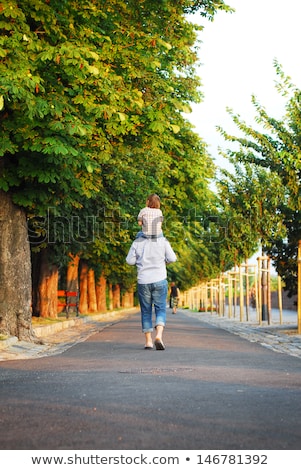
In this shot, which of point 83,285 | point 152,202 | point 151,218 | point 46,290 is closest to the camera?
point 151,218

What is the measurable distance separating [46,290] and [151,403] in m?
24.0

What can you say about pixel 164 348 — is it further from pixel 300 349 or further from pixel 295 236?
pixel 295 236

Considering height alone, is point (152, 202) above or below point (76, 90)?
below

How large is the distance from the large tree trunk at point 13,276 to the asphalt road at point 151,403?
5.16 meters

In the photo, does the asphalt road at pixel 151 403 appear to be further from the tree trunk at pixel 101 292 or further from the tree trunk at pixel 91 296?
the tree trunk at pixel 101 292

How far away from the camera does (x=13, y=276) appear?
56.2ft

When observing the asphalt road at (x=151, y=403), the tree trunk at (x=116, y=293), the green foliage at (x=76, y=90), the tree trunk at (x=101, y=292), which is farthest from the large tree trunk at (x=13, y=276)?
the tree trunk at (x=116, y=293)

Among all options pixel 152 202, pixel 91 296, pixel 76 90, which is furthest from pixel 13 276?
pixel 91 296

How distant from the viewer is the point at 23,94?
13766mm

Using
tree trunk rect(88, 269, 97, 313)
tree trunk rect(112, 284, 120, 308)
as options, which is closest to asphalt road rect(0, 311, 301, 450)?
tree trunk rect(88, 269, 97, 313)

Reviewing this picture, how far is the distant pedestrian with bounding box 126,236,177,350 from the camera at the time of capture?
13.5 meters

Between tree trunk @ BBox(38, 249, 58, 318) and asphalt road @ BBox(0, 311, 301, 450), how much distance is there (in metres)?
18.5

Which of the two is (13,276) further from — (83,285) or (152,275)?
(83,285)
